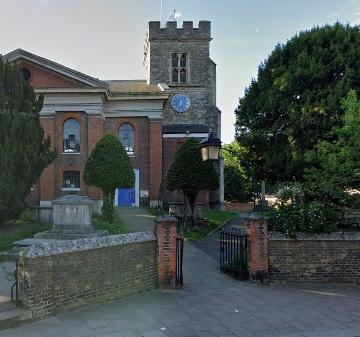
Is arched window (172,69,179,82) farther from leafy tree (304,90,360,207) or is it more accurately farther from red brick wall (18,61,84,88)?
leafy tree (304,90,360,207)

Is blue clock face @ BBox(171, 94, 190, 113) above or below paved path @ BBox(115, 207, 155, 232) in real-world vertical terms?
above

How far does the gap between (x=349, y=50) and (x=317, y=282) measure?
14393mm

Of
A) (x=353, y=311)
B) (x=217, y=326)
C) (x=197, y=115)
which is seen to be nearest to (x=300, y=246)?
(x=353, y=311)

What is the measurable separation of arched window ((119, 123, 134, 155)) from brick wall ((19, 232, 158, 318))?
2126cm

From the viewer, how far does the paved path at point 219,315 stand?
7020 mm

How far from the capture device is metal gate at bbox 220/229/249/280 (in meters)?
11.3

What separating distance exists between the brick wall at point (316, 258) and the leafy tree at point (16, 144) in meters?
9.47

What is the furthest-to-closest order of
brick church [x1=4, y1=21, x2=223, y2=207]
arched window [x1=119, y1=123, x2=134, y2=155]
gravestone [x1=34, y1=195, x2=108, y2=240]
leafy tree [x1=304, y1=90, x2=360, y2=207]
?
arched window [x1=119, y1=123, x2=134, y2=155] < brick church [x1=4, y1=21, x2=223, y2=207] < gravestone [x1=34, y1=195, x2=108, y2=240] < leafy tree [x1=304, y1=90, x2=360, y2=207]

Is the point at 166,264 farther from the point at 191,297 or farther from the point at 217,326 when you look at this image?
the point at 217,326

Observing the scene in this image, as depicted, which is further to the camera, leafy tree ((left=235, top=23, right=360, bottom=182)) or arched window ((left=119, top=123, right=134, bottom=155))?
arched window ((left=119, top=123, right=134, bottom=155))

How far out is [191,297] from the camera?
9.27 meters

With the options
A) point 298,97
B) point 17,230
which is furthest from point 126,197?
point 17,230

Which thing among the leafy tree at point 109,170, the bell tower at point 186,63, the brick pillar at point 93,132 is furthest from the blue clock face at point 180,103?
the leafy tree at point 109,170

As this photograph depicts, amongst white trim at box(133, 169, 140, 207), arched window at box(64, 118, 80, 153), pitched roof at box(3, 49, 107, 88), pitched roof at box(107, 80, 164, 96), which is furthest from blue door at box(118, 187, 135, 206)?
pitched roof at box(3, 49, 107, 88)
